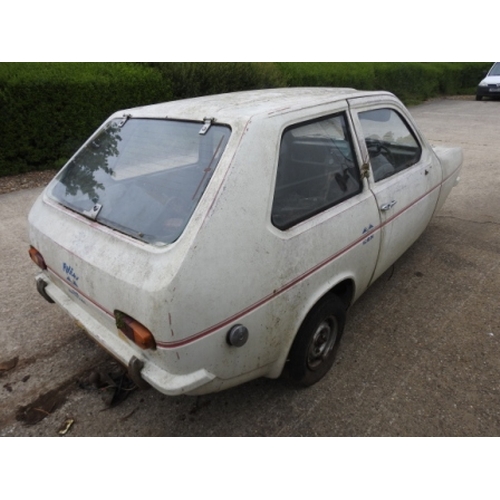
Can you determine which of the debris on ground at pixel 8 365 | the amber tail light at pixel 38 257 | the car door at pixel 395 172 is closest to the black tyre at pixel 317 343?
the car door at pixel 395 172

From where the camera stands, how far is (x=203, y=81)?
9.09 m

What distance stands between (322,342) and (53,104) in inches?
265

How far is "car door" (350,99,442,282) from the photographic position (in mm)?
2650

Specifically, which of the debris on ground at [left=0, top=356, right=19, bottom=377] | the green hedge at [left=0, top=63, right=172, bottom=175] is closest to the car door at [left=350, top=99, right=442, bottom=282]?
the debris on ground at [left=0, top=356, right=19, bottom=377]

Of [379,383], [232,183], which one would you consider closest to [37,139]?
[232,183]

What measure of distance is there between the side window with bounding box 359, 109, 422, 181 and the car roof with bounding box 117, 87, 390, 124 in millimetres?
232

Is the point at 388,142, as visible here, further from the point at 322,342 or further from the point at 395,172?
the point at 322,342

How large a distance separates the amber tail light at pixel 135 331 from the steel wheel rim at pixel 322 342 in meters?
1.04

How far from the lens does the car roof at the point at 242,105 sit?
2059 mm

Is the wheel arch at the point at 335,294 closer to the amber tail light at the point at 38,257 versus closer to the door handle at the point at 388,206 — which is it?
the door handle at the point at 388,206

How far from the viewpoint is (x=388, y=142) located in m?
2.98

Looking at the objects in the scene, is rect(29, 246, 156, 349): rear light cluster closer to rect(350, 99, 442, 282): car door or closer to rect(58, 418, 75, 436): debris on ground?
rect(58, 418, 75, 436): debris on ground

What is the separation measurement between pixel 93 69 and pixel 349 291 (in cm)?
735

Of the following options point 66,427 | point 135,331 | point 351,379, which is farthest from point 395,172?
point 66,427
